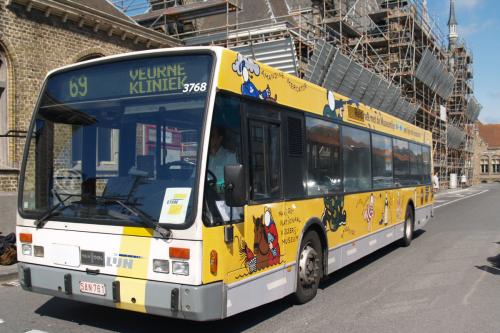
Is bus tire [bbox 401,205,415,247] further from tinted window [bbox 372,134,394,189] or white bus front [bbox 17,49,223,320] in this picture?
white bus front [bbox 17,49,223,320]

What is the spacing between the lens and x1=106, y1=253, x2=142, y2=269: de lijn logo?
4.68 meters

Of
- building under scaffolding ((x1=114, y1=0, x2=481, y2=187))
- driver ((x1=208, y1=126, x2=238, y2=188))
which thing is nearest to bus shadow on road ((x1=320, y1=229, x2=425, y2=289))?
driver ((x1=208, y1=126, x2=238, y2=188))

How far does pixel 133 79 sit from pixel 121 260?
5.67 ft

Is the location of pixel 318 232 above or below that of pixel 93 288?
above

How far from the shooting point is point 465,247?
38.0ft

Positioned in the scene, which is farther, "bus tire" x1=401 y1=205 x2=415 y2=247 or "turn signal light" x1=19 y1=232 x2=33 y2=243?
"bus tire" x1=401 y1=205 x2=415 y2=247

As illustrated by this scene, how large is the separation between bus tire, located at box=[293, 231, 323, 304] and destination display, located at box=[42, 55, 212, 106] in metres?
2.57

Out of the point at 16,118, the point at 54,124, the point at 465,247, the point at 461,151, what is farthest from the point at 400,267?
the point at 461,151

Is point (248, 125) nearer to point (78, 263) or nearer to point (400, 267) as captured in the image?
point (78, 263)

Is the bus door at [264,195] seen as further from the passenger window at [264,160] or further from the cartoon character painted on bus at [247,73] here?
the cartoon character painted on bus at [247,73]

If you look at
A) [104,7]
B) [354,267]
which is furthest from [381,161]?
[104,7]

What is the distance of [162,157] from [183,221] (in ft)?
2.46

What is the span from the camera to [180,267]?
176 inches

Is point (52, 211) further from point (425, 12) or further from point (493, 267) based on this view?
point (425, 12)
